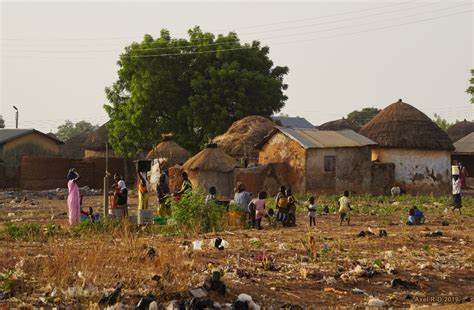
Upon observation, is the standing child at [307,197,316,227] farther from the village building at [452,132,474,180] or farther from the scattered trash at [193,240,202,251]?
the village building at [452,132,474,180]

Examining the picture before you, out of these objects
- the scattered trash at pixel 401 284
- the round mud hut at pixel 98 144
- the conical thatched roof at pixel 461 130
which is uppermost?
the conical thatched roof at pixel 461 130

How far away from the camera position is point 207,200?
15.1 metres

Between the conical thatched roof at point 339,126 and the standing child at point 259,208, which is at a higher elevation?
the conical thatched roof at point 339,126

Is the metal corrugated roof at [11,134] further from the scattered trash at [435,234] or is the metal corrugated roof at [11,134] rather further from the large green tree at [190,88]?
the scattered trash at [435,234]

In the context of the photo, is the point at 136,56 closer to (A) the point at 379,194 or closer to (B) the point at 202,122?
(B) the point at 202,122

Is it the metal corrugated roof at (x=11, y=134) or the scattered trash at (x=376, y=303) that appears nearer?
the scattered trash at (x=376, y=303)

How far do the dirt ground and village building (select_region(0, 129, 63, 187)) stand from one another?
2840 centimetres

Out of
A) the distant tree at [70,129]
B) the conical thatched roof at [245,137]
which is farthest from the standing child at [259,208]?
the distant tree at [70,129]

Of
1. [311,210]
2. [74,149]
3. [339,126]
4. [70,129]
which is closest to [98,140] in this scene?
[74,149]

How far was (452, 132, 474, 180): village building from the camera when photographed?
38150mm

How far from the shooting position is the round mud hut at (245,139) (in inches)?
1228

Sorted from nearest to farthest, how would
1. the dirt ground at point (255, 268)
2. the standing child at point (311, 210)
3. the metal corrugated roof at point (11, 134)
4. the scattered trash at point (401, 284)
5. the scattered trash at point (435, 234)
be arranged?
the dirt ground at point (255, 268) → the scattered trash at point (401, 284) → the scattered trash at point (435, 234) → the standing child at point (311, 210) → the metal corrugated roof at point (11, 134)

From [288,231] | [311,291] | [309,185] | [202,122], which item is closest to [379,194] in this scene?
[309,185]

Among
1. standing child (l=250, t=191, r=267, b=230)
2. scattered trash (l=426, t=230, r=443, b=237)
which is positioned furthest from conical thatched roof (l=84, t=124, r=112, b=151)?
scattered trash (l=426, t=230, r=443, b=237)
